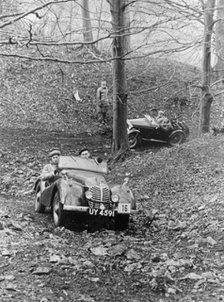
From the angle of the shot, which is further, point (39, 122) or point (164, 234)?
point (39, 122)

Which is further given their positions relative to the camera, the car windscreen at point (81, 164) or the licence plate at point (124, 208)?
the car windscreen at point (81, 164)

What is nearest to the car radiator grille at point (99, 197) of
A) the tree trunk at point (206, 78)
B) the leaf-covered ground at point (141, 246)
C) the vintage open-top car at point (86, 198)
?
the vintage open-top car at point (86, 198)

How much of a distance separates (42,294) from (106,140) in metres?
14.2

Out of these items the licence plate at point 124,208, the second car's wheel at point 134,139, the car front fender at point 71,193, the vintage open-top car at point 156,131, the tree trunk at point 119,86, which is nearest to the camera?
the car front fender at point 71,193

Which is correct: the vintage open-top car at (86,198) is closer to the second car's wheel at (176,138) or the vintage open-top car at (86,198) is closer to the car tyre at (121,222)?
the car tyre at (121,222)

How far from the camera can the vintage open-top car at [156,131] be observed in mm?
19094

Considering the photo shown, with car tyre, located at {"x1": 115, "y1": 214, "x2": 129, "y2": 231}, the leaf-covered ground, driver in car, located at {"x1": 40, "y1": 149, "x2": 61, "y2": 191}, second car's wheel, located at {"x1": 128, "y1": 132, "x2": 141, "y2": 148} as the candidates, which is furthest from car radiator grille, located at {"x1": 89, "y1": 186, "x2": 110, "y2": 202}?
second car's wheel, located at {"x1": 128, "y1": 132, "x2": 141, "y2": 148}

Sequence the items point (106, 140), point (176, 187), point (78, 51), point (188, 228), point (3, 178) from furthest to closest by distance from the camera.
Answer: point (78, 51) < point (106, 140) < point (3, 178) < point (176, 187) < point (188, 228)

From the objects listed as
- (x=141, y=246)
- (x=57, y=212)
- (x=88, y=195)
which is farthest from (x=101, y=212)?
(x=141, y=246)

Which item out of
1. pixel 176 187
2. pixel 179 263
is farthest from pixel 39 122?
pixel 179 263

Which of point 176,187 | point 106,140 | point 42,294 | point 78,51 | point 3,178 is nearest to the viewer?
point 42,294

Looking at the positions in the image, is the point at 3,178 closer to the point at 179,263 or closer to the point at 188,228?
the point at 188,228

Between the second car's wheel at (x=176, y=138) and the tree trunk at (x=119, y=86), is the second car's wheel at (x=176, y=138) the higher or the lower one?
the lower one

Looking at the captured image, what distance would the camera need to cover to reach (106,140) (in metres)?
19.7
